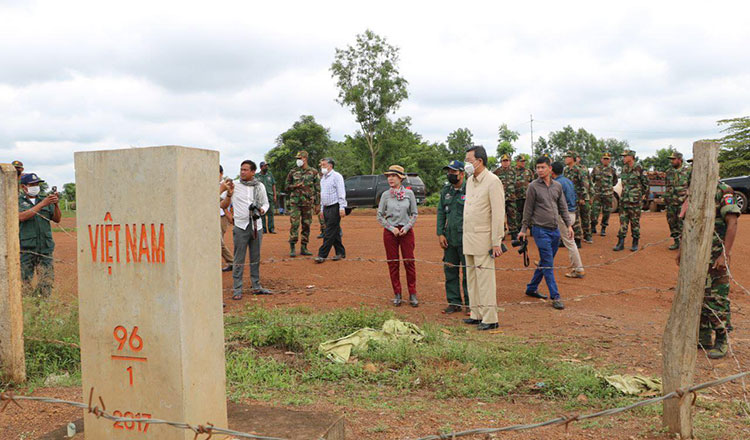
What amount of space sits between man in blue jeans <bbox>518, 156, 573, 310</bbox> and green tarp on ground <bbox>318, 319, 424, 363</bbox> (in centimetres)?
239

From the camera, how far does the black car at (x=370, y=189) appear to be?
2394 centimetres

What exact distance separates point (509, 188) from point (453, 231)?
6.36m

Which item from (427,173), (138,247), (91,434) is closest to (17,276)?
(91,434)

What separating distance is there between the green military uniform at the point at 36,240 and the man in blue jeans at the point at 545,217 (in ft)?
19.9

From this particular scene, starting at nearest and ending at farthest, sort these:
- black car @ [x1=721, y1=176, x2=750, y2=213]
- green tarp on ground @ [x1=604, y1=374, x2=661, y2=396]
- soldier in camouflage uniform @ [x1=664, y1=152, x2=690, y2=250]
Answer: green tarp on ground @ [x1=604, y1=374, x2=661, y2=396] < soldier in camouflage uniform @ [x1=664, y1=152, x2=690, y2=250] < black car @ [x1=721, y1=176, x2=750, y2=213]

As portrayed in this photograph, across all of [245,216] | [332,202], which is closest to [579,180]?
[332,202]

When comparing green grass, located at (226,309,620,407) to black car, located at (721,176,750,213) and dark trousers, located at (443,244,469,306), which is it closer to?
dark trousers, located at (443,244,469,306)

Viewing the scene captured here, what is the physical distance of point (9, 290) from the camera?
468 cm

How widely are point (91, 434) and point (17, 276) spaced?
231 centimetres

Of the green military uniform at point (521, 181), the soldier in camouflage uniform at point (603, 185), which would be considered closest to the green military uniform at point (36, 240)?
the green military uniform at point (521, 181)

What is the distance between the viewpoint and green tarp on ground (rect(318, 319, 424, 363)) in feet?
18.7

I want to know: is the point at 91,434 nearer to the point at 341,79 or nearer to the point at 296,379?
the point at 296,379

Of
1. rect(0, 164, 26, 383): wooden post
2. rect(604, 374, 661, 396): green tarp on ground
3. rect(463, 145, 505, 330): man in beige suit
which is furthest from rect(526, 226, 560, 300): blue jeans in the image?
rect(0, 164, 26, 383): wooden post

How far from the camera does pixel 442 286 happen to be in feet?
31.1
